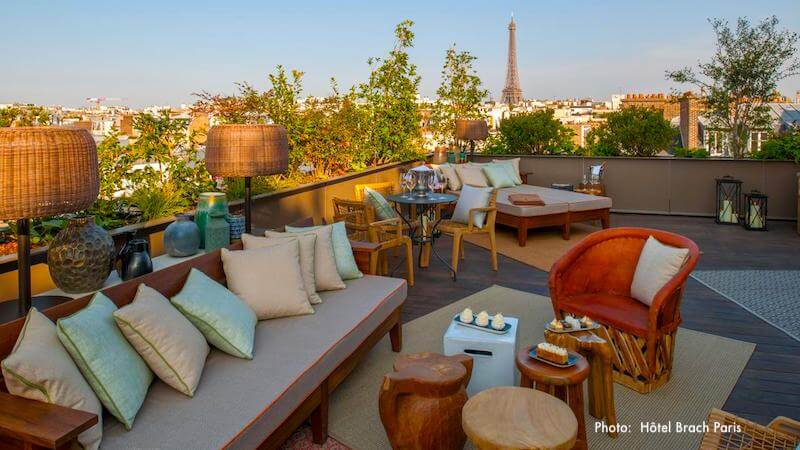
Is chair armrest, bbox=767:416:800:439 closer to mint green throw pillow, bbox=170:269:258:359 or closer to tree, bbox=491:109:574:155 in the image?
mint green throw pillow, bbox=170:269:258:359

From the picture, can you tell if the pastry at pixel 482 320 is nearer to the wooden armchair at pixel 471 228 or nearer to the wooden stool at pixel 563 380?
the wooden stool at pixel 563 380

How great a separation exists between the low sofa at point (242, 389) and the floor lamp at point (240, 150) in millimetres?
608

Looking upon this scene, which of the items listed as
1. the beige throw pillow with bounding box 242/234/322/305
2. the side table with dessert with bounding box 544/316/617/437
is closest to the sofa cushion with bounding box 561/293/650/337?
the side table with dessert with bounding box 544/316/617/437

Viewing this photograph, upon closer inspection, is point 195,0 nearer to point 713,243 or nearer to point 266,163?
point 266,163

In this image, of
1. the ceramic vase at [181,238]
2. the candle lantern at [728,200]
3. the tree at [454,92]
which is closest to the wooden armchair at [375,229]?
the ceramic vase at [181,238]

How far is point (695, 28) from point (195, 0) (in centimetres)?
918

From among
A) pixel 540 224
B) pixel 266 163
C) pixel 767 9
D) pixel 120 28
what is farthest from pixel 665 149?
pixel 120 28

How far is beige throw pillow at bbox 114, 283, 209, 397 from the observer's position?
2.21m

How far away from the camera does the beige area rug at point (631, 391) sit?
281 centimetres

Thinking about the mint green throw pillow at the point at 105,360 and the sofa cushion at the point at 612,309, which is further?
the sofa cushion at the point at 612,309

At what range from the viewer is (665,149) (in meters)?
10.0

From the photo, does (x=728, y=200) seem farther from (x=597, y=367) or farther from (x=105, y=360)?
(x=105, y=360)

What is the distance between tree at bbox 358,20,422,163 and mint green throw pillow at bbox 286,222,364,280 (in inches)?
180

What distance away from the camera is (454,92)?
34.2ft
